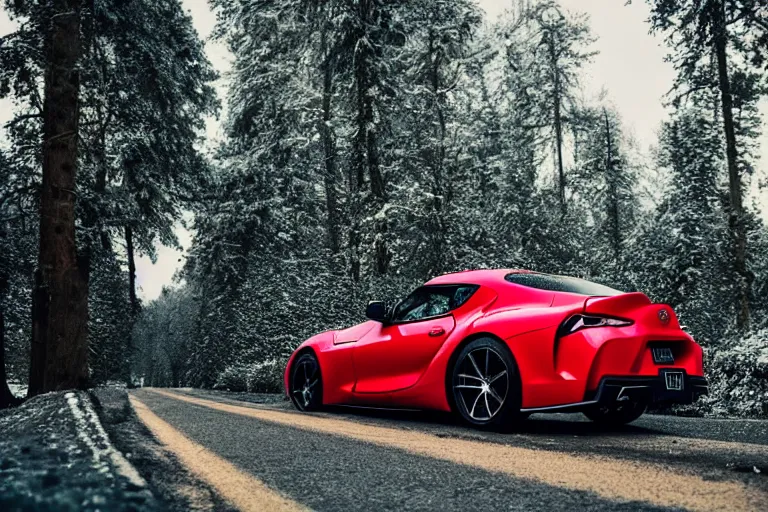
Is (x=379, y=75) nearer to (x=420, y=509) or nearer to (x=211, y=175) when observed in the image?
(x=211, y=175)

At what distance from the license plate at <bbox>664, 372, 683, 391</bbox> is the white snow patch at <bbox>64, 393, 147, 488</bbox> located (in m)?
3.55

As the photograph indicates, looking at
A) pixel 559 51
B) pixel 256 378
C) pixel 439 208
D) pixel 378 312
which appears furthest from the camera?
pixel 559 51

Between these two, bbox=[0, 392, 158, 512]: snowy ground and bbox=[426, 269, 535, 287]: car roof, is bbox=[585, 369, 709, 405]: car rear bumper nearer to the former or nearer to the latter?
bbox=[426, 269, 535, 287]: car roof

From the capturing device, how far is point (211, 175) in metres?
18.1

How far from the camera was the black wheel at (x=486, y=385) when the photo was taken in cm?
470

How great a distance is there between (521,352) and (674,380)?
1068 mm

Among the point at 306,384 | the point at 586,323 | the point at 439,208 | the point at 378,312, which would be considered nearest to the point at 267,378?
the point at 306,384

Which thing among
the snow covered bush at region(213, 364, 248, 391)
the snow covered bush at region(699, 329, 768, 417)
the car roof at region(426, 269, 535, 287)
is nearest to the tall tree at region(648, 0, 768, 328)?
the snow covered bush at region(699, 329, 768, 417)

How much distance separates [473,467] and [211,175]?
16.1 m

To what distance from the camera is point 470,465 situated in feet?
10.3

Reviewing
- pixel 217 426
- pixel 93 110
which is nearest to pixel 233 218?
pixel 93 110

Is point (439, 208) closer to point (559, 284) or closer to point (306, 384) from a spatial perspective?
point (306, 384)

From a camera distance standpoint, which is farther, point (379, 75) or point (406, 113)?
point (406, 113)

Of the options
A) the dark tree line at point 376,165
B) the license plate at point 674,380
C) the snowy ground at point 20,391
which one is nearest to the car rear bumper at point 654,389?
the license plate at point 674,380
